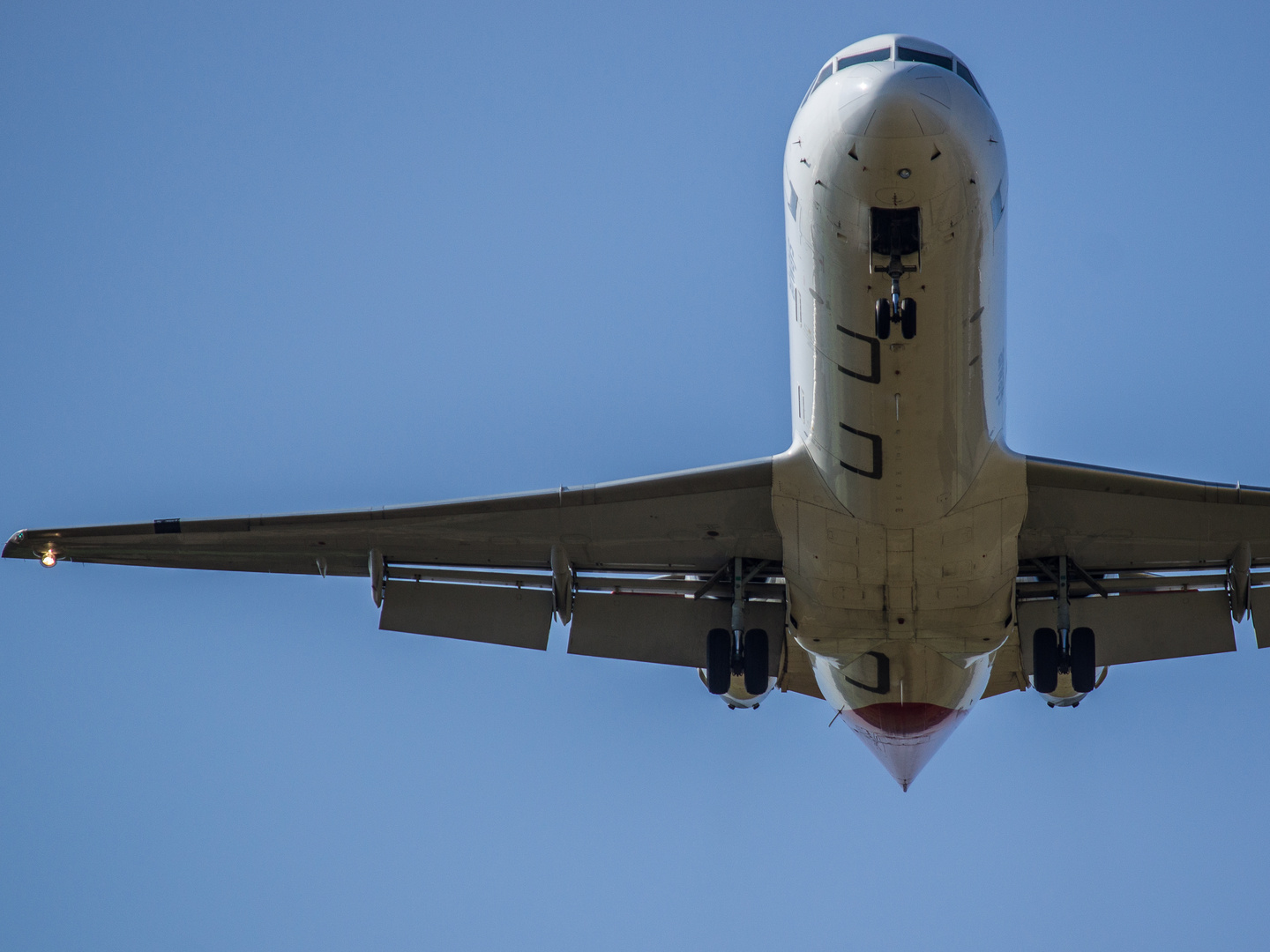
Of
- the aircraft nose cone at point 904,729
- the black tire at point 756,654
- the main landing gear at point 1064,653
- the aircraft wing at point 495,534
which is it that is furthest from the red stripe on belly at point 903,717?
the aircraft wing at point 495,534

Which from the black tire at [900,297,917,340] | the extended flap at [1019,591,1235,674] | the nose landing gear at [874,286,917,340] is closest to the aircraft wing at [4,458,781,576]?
the nose landing gear at [874,286,917,340]

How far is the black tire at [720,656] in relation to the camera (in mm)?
20281

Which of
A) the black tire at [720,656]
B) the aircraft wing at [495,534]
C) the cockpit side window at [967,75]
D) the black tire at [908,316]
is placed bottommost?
the black tire at [720,656]

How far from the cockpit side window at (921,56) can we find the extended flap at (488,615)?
9980mm

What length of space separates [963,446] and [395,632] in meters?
9.04

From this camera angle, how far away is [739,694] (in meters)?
21.4

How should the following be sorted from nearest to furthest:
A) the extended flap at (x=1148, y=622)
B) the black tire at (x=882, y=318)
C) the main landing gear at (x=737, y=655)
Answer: the black tire at (x=882, y=318), the main landing gear at (x=737, y=655), the extended flap at (x=1148, y=622)

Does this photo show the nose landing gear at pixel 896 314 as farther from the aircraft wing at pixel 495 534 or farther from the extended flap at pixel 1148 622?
the extended flap at pixel 1148 622

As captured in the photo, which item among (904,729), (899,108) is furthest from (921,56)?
(904,729)

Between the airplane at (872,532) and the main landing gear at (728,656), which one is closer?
the airplane at (872,532)

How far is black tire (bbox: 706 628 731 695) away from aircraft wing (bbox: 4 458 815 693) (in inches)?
26.9

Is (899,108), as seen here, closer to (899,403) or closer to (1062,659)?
(899,403)

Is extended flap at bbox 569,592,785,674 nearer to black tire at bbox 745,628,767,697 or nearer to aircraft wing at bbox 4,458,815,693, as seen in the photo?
aircraft wing at bbox 4,458,815,693

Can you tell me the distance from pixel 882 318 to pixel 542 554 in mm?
7117
